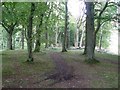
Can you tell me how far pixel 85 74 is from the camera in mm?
15641

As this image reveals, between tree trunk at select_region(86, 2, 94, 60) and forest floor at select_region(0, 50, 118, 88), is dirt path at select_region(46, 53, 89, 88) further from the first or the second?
tree trunk at select_region(86, 2, 94, 60)

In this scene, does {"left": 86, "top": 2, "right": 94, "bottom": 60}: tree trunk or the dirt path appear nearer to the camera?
the dirt path

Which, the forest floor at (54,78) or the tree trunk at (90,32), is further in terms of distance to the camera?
the tree trunk at (90,32)

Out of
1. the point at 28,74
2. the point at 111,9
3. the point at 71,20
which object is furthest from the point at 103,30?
the point at 28,74

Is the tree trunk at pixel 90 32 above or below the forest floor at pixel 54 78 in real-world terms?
above

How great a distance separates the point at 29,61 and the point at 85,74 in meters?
4.93

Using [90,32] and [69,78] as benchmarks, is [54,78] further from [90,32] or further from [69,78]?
[90,32]

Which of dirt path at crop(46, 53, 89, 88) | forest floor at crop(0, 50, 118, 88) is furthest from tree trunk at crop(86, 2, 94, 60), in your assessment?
dirt path at crop(46, 53, 89, 88)

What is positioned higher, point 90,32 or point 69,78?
point 90,32

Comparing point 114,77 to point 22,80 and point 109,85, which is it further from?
point 22,80

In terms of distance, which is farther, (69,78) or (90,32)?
(90,32)

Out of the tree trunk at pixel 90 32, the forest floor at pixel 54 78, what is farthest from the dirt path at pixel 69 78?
the tree trunk at pixel 90 32

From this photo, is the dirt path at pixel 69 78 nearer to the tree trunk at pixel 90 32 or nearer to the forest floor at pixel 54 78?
the forest floor at pixel 54 78

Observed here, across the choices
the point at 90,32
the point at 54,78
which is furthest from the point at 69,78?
the point at 90,32
